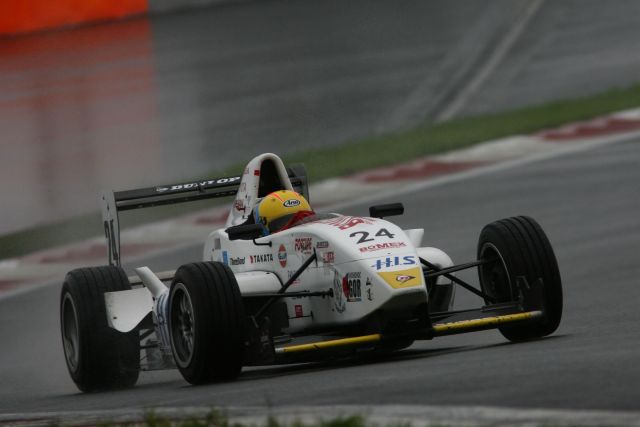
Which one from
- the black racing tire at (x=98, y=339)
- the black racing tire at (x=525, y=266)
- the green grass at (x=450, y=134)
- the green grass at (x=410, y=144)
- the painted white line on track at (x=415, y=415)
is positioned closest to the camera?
the painted white line on track at (x=415, y=415)

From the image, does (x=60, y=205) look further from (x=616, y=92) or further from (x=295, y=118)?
(x=616, y=92)

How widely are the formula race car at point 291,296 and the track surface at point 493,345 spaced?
0.19m

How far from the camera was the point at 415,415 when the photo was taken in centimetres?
657

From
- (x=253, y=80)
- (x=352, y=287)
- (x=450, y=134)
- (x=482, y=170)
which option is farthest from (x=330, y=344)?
(x=253, y=80)

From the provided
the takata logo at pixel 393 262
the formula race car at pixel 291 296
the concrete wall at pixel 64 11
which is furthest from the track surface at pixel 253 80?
the takata logo at pixel 393 262

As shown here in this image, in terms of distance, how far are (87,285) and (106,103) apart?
50.9ft

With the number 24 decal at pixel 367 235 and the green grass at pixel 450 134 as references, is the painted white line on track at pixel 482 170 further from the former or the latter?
the number 24 decal at pixel 367 235

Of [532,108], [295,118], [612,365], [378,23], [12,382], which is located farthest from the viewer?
[378,23]

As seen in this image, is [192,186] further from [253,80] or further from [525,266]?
[253,80]

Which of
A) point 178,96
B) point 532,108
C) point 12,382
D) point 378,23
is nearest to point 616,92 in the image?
point 532,108

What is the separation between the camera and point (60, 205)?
19.8 m

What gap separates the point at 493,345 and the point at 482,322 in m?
0.64

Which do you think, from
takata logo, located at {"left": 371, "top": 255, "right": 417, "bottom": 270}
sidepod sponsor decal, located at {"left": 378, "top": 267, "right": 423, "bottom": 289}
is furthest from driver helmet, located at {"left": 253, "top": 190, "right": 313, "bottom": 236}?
sidepod sponsor decal, located at {"left": 378, "top": 267, "right": 423, "bottom": 289}

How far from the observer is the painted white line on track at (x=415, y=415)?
19.9 ft
